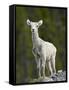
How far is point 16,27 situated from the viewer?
2.29 metres

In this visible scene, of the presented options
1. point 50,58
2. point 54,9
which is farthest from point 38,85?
point 54,9

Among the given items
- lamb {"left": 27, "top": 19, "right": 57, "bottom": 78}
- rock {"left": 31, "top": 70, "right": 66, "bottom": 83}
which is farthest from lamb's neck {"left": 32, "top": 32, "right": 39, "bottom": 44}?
rock {"left": 31, "top": 70, "right": 66, "bottom": 83}

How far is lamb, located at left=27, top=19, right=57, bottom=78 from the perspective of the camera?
7.73 feet

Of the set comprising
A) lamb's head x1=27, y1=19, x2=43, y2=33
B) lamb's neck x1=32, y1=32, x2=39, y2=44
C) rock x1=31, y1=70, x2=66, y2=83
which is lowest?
rock x1=31, y1=70, x2=66, y2=83

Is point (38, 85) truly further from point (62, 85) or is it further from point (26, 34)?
point (26, 34)

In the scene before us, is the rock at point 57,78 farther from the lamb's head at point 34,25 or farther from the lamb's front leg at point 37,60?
the lamb's head at point 34,25

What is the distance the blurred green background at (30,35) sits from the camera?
231 cm

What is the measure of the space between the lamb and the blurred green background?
0.02m

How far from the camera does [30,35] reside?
234cm

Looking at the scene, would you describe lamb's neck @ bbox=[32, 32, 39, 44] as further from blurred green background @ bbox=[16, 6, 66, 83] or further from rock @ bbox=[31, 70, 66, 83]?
rock @ bbox=[31, 70, 66, 83]

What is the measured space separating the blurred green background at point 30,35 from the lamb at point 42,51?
2cm

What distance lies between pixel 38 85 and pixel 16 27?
0.42m

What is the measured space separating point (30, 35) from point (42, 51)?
14cm

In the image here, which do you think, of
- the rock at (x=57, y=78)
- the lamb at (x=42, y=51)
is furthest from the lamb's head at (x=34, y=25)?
the rock at (x=57, y=78)
